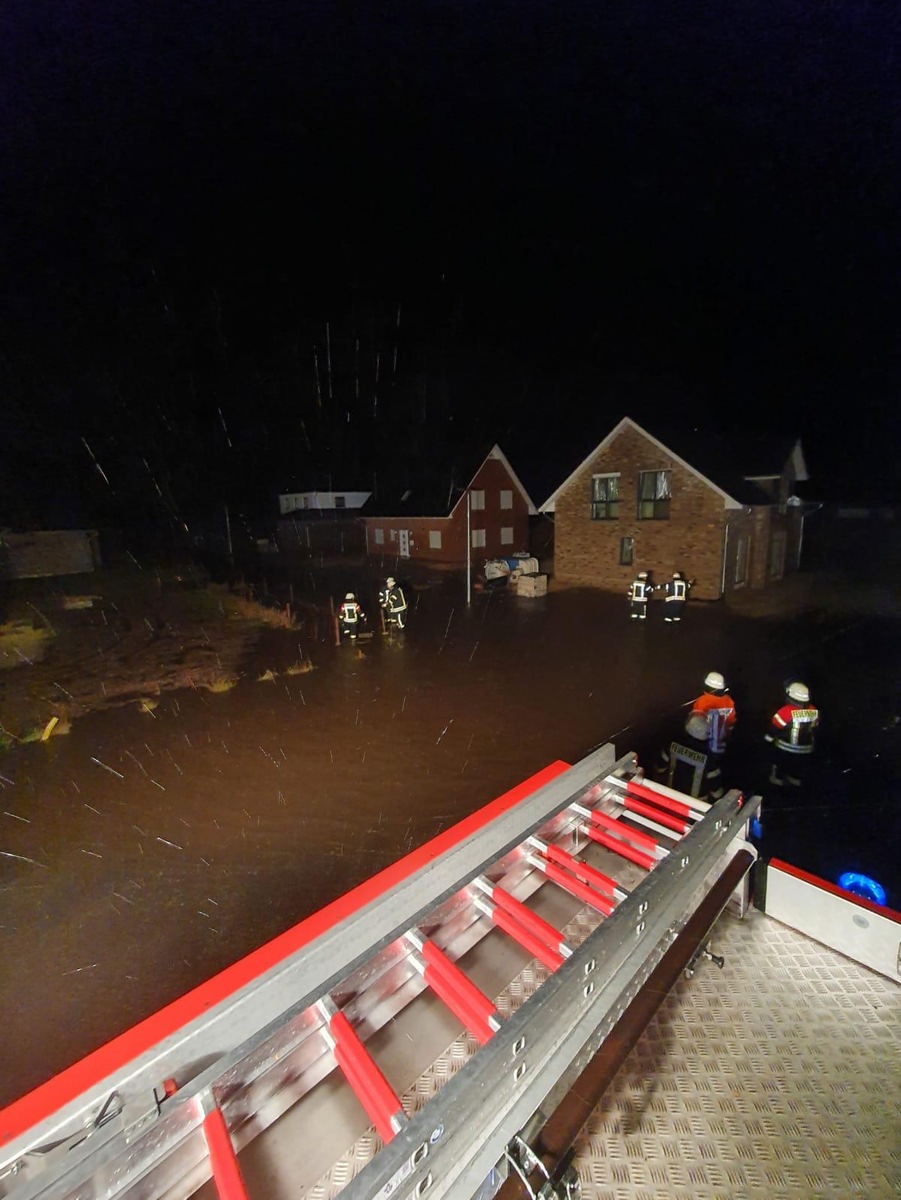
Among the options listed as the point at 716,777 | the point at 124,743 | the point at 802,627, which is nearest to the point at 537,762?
the point at 716,777

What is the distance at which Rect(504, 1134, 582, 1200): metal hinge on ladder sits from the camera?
58 cm

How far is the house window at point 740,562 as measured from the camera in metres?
5.12

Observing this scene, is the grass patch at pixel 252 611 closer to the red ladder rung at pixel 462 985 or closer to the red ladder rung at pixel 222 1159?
the red ladder rung at pixel 462 985

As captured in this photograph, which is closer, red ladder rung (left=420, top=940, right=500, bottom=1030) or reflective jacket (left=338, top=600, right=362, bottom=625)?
red ladder rung (left=420, top=940, right=500, bottom=1030)

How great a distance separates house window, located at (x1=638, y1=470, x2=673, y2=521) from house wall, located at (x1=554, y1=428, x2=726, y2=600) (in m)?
0.05

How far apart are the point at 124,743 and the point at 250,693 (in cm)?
78

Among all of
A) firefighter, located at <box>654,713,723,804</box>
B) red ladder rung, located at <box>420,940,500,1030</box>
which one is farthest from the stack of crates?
red ladder rung, located at <box>420,940,500,1030</box>

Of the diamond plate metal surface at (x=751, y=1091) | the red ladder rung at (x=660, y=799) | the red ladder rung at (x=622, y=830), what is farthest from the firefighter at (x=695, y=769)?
the diamond plate metal surface at (x=751, y=1091)

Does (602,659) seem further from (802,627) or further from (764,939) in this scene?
(764,939)

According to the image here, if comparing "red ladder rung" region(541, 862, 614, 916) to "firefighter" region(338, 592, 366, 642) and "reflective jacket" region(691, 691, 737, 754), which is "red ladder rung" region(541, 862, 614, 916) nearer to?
"reflective jacket" region(691, 691, 737, 754)

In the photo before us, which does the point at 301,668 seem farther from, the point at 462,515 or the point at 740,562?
the point at 740,562

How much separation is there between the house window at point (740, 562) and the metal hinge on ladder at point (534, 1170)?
541cm

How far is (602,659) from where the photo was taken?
147 inches

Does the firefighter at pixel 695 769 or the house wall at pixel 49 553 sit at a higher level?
the house wall at pixel 49 553
